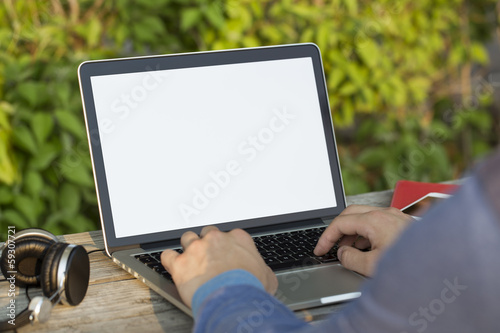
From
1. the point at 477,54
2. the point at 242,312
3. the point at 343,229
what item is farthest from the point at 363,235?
the point at 477,54

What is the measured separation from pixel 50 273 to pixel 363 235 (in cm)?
40

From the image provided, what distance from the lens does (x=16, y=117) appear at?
174 centimetres

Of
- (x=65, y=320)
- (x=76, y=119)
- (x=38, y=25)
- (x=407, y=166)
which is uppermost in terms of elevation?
(x=38, y=25)

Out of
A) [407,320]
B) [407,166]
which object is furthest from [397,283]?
[407,166]

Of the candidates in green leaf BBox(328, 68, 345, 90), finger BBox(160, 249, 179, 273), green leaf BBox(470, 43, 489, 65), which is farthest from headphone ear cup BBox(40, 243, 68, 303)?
green leaf BBox(470, 43, 489, 65)

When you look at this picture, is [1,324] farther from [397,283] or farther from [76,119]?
[76,119]

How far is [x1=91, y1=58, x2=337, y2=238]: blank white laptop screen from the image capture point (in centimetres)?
94

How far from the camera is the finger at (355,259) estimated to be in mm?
764

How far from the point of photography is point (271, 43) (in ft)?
7.30

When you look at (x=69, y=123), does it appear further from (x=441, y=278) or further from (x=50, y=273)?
(x=441, y=278)

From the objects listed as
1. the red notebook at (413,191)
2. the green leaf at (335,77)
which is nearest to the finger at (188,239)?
the red notebook at (413,191)

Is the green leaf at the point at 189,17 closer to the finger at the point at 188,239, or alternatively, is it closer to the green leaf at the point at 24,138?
the green leaf at the point at 24,138

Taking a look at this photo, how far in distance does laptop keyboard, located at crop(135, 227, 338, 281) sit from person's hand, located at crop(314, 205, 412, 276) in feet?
0.07

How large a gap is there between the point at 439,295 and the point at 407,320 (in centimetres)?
3
